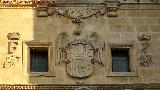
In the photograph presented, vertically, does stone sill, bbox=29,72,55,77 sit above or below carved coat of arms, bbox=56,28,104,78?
below

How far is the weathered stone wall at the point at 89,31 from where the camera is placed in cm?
1898

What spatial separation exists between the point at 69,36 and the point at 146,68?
247 centimetres

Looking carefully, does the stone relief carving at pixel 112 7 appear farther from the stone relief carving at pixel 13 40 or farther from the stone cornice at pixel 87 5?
the stone relief carving at pixel 13 40

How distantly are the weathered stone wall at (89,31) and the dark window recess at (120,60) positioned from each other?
0.99 feet

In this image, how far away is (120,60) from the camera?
773 inches

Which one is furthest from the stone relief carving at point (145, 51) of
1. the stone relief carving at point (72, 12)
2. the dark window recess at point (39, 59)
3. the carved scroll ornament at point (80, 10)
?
the dark window recess at point (39, 59)

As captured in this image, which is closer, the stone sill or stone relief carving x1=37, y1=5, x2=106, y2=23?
the stone sill

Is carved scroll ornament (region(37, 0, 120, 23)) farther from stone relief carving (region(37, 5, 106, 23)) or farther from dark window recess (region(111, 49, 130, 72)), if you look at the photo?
dark window recess (region(111, 49, 130, 72))

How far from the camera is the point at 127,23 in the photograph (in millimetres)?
A: 19859

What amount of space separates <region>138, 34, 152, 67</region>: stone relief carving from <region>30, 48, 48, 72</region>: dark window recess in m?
2.78

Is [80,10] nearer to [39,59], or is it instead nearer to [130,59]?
[39,59]

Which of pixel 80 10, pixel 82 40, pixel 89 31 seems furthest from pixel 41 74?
pixel 80 10

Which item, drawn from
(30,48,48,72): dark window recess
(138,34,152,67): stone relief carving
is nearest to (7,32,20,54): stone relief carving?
(30,48,48,72): dark window recess

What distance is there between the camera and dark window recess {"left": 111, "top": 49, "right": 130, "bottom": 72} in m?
19.5
